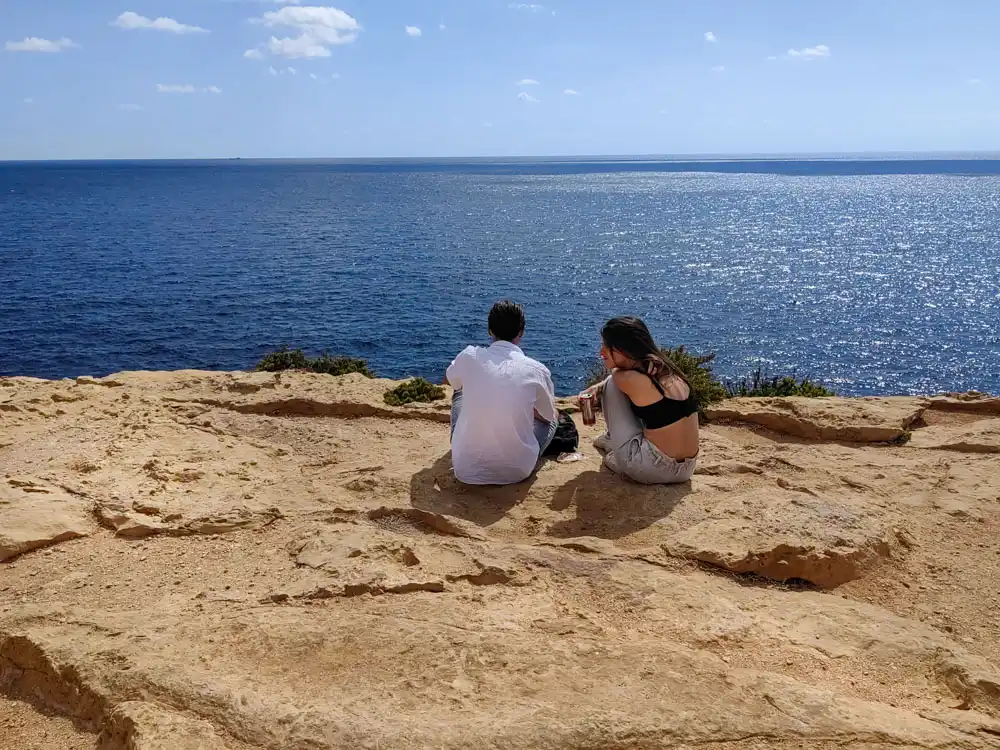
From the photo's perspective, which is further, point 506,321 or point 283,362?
point 283,362

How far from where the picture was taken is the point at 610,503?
7191mm

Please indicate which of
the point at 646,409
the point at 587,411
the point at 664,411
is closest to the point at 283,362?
the point at 587,411

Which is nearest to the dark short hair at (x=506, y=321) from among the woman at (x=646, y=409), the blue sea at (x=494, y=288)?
the woman at (x=646, y=409)

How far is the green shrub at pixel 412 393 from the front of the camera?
36.9 ft

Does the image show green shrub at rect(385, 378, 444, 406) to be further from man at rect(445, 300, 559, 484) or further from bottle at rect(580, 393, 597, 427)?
bottle at rect(580, 393, 597, 427)

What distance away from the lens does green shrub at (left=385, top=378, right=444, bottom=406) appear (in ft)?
36.9

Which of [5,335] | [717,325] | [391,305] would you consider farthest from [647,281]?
[5,335]

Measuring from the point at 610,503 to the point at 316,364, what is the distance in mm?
13630

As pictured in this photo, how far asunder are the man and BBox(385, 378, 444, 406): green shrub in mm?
3720

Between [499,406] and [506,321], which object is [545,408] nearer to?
[499,406]

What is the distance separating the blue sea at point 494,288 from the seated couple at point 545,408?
58.8 ft

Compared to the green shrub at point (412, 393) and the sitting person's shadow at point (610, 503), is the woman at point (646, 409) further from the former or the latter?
the green shrub at point (412, 393)

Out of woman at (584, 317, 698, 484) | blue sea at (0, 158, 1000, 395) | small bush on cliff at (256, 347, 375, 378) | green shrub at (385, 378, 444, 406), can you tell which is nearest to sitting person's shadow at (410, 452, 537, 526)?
woman at (584, 317, 698, 484)

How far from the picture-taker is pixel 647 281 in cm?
4634
